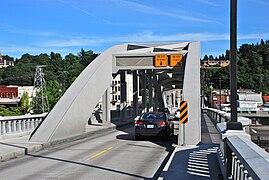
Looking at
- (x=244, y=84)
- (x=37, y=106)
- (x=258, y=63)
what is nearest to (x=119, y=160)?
(x=37, y=106)

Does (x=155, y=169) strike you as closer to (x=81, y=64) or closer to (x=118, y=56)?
(x=118, y=56)

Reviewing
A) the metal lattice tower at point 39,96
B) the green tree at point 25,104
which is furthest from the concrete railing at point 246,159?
the green tree at point 25,104

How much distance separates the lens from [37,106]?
300 ft

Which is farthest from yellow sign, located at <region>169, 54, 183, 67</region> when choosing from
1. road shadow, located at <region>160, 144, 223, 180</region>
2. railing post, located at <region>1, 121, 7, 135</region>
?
railing post, located at <region>1, 121, 7, 135</region>

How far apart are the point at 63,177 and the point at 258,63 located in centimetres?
13678

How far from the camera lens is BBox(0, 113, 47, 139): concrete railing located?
18.1 m

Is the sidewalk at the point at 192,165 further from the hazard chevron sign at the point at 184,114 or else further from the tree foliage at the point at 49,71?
the tree foliage at the point at 49,71

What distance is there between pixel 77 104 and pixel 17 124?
3.06m

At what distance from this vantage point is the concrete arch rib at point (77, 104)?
715 inches

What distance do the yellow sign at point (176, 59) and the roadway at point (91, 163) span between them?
6.58 meters

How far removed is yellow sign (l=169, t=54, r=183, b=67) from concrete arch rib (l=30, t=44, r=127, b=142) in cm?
362

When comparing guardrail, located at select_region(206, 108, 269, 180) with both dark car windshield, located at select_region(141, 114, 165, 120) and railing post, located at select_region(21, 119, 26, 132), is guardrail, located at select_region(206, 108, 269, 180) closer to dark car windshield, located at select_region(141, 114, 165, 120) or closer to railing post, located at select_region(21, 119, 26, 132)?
dark car windshield, located at select_region(141, 114, 165, 120)

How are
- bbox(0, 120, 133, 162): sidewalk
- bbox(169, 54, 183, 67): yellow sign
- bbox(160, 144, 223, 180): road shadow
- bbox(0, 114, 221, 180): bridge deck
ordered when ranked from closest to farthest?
bbox(160, 144, 223, 180): road shadow
bbox(0, 114, 221, 180): bridge deck
bbox(0, 120, 133, 162): sidewalk
bbox(169, 54, 183, 67): yellow sign

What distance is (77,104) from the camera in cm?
2042
